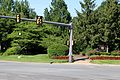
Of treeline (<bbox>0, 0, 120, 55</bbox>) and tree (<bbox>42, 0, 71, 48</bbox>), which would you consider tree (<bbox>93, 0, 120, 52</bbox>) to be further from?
tree (<bbox>42, 0, 71, 48</bbox>)

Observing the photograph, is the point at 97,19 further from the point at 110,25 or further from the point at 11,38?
the point at 11,38

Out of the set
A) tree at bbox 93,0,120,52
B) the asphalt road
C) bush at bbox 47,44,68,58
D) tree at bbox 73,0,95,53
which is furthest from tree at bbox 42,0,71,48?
the asphalt road

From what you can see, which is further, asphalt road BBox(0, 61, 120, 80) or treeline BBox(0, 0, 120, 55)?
treeline BBox(0, 0, 120, 55)

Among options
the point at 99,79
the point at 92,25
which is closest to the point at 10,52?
the point at 92,25

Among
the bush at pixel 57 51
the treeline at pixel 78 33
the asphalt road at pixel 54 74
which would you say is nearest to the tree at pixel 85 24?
the treeline at pixel 78 33

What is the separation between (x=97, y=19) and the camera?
53.9 meters

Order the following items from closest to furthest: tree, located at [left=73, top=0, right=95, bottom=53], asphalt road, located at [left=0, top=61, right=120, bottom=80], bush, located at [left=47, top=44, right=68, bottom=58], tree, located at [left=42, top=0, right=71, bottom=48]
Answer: asphalt road, located at [left=0, top=61, right=120, bottom=80] → bush, located at [left=47, top=44, right=68, bottom=58] → tree, located at [left=73, top=0, right=95, bottom=53] → tree, located at [left=42, top=0, right=71, bottom=48]

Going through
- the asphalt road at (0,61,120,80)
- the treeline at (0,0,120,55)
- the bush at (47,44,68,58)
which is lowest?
the asphalt road at (0,61,120,80)

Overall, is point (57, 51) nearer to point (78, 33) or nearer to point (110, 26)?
point (78, 33)

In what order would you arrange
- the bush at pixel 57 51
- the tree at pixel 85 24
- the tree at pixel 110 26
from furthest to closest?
1. the tree at pixel 85 24
2. the tree at pixel 110 26
3. the bush at pixel 57 51

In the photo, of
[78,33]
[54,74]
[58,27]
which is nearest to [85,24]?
[78,33]

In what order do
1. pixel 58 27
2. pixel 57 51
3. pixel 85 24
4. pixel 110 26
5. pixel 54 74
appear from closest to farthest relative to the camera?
pixel 54 74 → pixel 57 51 → pixel 110 26 → pixel 85 24 → pixel 58 27

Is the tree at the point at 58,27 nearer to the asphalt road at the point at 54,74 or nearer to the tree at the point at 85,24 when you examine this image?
the tree at the point at 85,24

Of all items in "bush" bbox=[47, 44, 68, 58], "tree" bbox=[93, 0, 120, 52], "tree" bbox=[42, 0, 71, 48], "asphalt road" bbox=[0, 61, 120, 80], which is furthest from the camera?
"tree" bbox=[42, 0, 71, 48]
